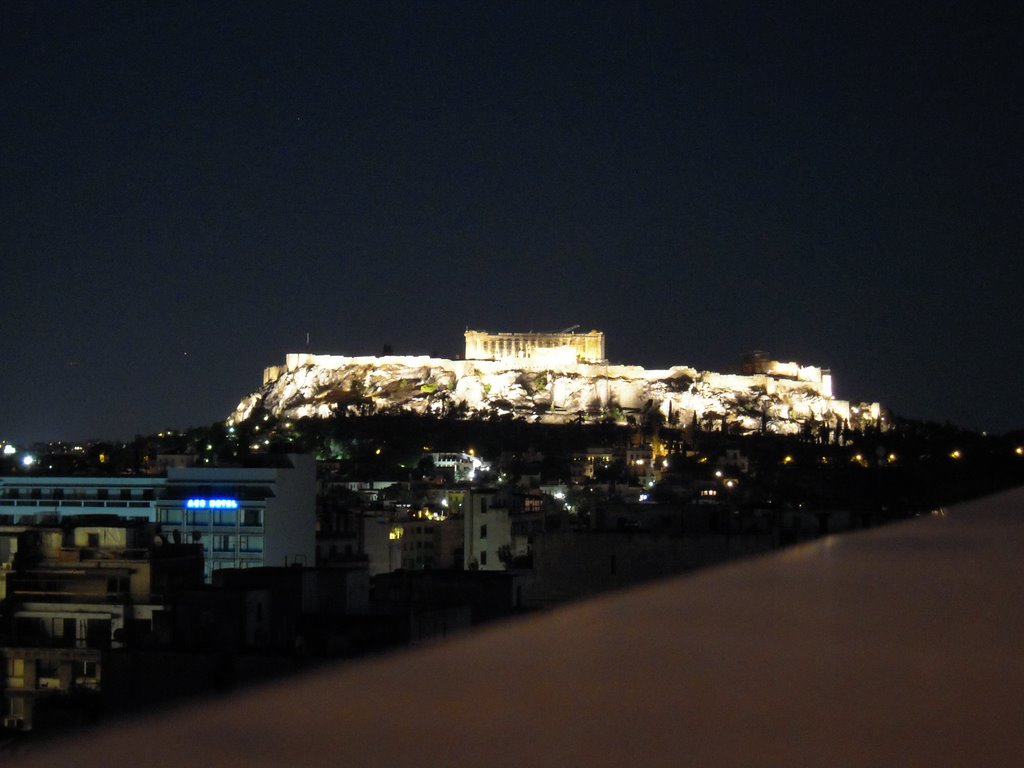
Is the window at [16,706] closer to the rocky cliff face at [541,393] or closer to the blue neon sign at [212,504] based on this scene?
the blue neon sign at [212,504]

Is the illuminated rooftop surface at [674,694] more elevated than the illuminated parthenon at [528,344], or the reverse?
the illuminated parthenon at [528,344]

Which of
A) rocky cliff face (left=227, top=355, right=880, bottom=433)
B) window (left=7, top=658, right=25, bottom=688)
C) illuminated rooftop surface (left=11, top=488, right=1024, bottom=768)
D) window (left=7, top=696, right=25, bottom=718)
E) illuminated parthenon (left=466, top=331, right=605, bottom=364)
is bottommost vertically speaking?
window (left=7, top=696, right=25, bottom=718)

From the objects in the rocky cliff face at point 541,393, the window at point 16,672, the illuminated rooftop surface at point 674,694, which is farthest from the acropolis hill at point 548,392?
the illuminated rooftop surface at point 674,694

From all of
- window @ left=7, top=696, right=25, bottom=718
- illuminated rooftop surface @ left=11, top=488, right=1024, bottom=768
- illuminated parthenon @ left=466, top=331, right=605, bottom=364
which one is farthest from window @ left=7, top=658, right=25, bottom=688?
illuminated parthenon @ left=466, top=331, right=605, bottom=364

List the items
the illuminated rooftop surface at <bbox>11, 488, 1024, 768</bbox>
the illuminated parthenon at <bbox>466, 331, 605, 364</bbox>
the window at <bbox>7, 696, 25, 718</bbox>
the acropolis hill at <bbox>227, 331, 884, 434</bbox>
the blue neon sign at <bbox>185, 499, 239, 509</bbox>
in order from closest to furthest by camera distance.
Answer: the illuminated rooftop surface at <bbox>11, 488, 1024, 768</bbox>, the window at <bbox>7, 696, 25, 718</bbox>, the blue neon sign at <bbox>185, 499, 239, 509</bbox>, the acropolis hill at <bbox>227, 331, 884, 434</bbox>, the illuminated parthenon at <bbox>466, 331, 605, 364</bbox>

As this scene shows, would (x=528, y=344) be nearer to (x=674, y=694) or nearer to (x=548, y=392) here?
(x=548, y=392)

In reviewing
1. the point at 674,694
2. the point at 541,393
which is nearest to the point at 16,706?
the point at 674,694

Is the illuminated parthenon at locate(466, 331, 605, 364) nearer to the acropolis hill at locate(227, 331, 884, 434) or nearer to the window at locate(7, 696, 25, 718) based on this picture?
the acropolis hill at locate(227, 331, 884, 434)
